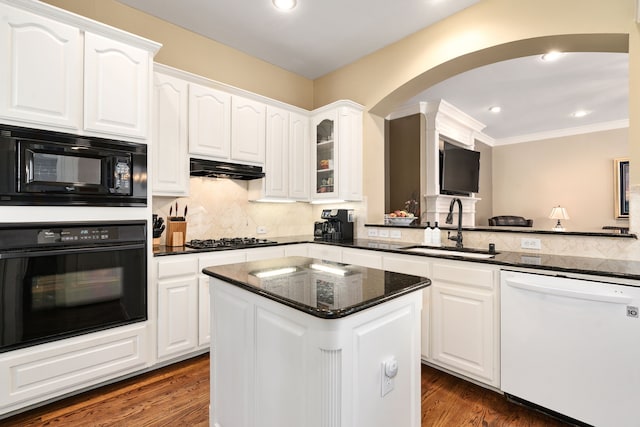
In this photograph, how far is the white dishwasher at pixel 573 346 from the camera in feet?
5.18

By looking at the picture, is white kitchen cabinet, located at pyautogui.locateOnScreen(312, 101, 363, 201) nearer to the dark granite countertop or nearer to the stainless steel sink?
the stainless steel sink

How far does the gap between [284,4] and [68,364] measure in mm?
3111

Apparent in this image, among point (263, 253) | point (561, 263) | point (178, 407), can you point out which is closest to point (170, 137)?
point (263, 253)

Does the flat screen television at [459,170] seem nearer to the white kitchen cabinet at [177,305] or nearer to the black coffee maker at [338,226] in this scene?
the black coffee maker at [338,226]

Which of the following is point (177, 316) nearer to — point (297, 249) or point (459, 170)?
point (297, 249)

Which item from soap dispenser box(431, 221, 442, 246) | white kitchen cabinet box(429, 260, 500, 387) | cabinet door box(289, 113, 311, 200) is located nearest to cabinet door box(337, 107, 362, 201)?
cabinet door box(289, 113, 311, 200)

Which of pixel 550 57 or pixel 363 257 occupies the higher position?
pixel 550 57

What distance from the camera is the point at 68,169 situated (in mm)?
1974

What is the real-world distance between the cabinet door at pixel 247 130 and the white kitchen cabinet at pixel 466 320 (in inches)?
81.7

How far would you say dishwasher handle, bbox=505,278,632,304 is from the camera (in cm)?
158

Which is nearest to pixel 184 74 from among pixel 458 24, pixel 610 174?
pixel 458 24

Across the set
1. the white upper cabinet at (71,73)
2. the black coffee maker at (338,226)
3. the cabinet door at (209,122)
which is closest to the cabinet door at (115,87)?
the white upper cabinet at (71,73)

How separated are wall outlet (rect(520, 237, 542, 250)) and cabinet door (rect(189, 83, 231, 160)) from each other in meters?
2.70

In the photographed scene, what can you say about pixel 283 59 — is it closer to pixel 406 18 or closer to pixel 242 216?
pixel 406 18
